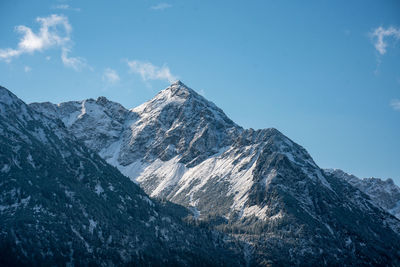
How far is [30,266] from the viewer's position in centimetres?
19950

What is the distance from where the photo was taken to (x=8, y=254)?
198 m

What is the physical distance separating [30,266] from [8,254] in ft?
31.3
